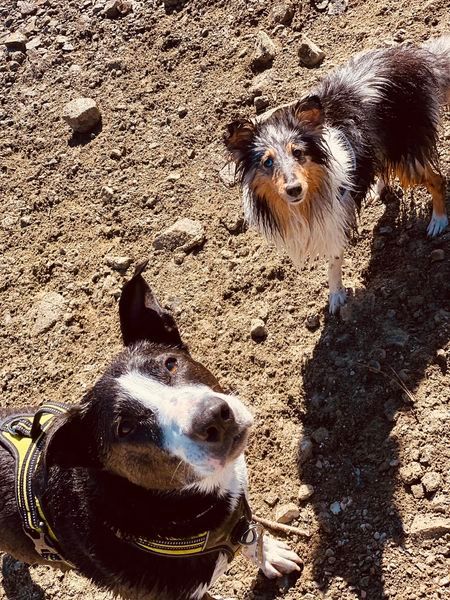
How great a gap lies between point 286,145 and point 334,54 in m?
2.06

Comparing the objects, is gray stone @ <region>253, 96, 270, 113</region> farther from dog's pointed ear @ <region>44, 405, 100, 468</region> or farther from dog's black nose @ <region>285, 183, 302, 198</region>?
dog's pointed ear @ <region>44, 405, 100, 468</region>

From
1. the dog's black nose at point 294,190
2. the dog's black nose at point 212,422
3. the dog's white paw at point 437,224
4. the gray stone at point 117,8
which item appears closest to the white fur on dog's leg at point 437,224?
the dog's white paw at point 437,224

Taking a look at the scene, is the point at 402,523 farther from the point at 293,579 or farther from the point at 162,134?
the point at 162,134

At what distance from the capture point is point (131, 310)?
344 cm

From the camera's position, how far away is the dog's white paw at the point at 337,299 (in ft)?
15.8

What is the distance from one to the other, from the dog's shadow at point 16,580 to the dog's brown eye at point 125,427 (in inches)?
86.5

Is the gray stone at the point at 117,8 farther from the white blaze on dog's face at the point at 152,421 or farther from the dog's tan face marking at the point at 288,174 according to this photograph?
the white blaze on dog's face at the point at 152,421

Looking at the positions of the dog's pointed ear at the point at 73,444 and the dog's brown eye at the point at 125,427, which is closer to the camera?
the dog's brown eye at the point at 125,427

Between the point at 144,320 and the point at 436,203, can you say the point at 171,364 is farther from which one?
the point at 436,203

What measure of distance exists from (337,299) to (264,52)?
2.58 meters

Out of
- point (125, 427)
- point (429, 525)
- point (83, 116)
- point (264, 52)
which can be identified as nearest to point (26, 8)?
point (83, 116)

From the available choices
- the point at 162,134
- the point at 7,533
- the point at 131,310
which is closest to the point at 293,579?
the point at 7,533

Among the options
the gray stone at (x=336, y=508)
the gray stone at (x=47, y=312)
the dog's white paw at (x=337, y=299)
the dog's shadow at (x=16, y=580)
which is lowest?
the dog's shadow at (x=16, y=580)

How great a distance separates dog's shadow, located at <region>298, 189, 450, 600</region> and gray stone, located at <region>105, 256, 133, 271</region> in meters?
1.84
